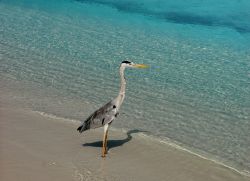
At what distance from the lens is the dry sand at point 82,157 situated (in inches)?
330

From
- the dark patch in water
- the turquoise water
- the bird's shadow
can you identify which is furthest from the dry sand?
the dark patch in water

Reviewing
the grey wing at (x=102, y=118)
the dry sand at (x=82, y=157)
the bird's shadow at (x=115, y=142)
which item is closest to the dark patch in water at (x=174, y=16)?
the bird's shadow at (x=115, y=142)

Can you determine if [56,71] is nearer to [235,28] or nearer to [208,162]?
[208,162]

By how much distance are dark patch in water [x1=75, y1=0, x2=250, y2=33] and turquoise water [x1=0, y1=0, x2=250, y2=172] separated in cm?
5

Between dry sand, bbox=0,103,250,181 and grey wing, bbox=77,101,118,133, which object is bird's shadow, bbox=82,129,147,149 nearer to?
dry sand, bbox=0,103,250,181

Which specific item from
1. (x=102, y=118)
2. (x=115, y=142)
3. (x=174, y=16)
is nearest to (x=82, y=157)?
(x=102, y=118)

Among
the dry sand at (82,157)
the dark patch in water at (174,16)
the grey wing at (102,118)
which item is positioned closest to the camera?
the dry sand at (82,157)

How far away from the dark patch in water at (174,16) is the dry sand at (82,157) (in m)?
13.8

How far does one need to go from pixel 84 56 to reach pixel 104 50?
1.11m

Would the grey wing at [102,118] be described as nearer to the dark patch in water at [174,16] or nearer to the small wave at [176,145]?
the small wave at [176,145]

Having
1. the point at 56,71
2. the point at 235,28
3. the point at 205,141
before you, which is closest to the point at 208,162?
the point at 205,141

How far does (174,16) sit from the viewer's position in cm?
2442

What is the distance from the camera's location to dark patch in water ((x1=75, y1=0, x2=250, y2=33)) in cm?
2352

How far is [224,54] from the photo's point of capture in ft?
60.4
